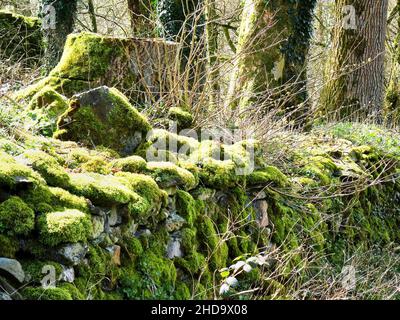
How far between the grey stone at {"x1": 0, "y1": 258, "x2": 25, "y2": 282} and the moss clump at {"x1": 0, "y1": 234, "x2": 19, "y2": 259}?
0.08 m

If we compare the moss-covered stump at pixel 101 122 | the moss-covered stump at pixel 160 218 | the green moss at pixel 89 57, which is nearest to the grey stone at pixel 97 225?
the moss-covered stump at pixel 160 218

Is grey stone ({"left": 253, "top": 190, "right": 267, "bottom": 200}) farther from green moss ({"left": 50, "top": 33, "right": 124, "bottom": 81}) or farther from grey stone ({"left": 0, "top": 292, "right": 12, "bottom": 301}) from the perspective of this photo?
grey stone ({"left": 0, "top": 292, "right": 12, "bottom": 301})

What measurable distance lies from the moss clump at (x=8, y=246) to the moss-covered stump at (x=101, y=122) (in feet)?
6.76

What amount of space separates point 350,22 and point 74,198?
923 cm

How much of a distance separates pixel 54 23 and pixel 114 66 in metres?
4.61

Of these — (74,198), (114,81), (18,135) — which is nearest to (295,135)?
(114,81)

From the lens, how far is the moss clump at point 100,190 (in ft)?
11.6

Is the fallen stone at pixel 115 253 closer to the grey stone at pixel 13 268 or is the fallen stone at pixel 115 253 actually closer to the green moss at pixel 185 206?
the grey stone at pixel 13 268

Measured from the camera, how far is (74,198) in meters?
3.37

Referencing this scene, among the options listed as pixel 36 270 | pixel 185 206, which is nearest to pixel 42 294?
pixel 36 270

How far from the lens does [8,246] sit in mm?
2834
